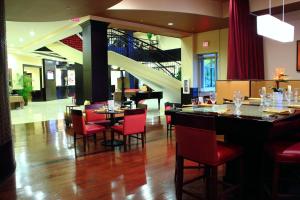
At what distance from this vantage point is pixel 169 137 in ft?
20.8

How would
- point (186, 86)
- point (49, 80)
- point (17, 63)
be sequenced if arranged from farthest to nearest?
point (49, 80)
point (17, 63)
point (186, 86)

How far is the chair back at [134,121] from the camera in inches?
203

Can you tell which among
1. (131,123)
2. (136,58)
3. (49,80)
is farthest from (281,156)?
(49,80)

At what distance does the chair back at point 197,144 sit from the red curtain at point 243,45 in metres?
4.53

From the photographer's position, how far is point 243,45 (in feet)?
23.5

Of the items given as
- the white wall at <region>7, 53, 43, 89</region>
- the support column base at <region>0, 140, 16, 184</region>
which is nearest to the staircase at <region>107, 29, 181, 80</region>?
the white wall at <region>7, 53, 43, 89</region>

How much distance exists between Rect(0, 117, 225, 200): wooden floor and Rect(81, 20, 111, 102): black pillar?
7.04 ft

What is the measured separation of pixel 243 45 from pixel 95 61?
4233mm

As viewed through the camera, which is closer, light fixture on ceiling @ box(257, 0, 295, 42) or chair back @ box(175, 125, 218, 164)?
chair back @ box(175, 125, 218, 164)

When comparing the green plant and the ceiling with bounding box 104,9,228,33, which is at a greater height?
the ceiling with bounding box 104,9,228,33

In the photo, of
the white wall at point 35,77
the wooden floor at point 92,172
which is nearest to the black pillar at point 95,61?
the wooden floor at point 92,172

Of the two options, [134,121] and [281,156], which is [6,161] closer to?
[134,121]

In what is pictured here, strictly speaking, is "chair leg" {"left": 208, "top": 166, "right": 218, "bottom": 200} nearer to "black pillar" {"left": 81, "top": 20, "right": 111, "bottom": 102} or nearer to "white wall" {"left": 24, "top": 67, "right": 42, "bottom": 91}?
→ "black pillar" {"left": 81, "top": 20, "right": 111, "bottom": 102}

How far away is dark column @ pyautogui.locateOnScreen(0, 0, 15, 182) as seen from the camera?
3.78 metres
